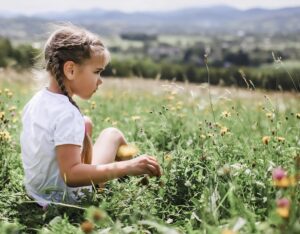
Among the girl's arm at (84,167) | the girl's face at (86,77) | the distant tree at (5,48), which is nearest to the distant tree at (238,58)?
the distant tree at (5,48)

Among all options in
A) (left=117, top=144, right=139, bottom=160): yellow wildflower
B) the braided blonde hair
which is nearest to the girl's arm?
the braided blonde hair

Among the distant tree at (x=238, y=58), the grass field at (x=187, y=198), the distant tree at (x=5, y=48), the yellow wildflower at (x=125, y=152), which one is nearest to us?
the grass field at (x=187, y=198)

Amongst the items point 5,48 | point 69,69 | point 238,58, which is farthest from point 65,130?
point 238,58

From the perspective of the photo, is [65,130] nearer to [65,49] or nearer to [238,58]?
[65,49]

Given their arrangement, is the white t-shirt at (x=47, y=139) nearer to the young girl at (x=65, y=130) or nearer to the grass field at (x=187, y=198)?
the young girl at (x=65, y=130)

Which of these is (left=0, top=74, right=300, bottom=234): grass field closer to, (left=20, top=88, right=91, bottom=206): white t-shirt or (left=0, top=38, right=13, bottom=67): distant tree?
(left=20, top=88, right=91, bottom=206): white t-shirt

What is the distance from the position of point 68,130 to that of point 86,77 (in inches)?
15.3

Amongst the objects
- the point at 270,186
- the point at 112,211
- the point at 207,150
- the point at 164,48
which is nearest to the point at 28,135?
the point at 112,211

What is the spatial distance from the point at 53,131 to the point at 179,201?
80cm

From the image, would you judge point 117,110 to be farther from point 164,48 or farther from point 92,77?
point 164,48

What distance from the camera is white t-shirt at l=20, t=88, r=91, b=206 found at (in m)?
2.63

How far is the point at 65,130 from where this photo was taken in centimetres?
262

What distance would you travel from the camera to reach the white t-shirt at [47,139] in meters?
2.63

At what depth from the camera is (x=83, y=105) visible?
20.0ft
